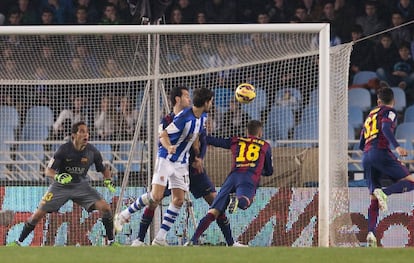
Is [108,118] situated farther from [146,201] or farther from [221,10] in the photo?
[221,10]

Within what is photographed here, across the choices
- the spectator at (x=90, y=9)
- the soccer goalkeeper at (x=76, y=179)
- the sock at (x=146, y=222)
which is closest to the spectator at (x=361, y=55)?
the spectator at (x=90, y=9)

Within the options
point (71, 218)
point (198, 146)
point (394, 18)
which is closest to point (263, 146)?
point (198, 146)

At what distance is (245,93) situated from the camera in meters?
13.2

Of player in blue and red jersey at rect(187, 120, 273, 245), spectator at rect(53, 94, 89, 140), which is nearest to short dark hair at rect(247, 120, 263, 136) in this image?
player in blue and red jersey at rect(187, 120, 273, 245)

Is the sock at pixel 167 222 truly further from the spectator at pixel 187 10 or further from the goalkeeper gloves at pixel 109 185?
the spectator at pixel 187 10

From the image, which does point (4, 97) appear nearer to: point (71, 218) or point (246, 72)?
point (71, 218)

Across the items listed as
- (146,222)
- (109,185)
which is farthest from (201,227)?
(109,185)

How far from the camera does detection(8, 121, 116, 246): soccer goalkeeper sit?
46.5ft

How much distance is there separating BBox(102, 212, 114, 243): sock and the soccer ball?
7.00ft

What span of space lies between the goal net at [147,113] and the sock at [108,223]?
25cm

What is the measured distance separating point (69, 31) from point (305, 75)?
2662mm

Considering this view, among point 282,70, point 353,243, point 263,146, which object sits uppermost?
point 282,70

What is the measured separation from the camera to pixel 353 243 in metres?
13.5

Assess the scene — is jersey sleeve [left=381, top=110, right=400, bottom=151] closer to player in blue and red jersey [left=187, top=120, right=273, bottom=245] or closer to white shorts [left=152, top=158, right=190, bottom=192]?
player in blue and red jersey [left=187, top=120, right=273, bottom=245]
